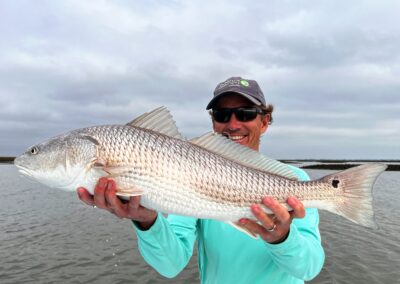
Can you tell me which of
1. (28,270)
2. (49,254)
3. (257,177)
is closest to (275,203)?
(257,177)

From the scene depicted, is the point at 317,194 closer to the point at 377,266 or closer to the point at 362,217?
the point at 362,217

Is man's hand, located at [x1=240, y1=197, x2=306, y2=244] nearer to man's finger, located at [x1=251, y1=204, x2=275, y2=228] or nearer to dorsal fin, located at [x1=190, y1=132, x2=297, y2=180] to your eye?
man's finger, located at [x1=251, y1=204, x2=275, y2=228]

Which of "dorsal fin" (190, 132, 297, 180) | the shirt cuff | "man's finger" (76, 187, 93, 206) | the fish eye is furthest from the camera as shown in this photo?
the fish eye

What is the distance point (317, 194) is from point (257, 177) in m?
0.58

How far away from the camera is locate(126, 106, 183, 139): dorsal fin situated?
340 centimetres

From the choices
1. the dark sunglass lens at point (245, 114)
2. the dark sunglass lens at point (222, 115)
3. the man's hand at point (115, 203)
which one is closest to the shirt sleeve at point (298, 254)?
the man's hand at point (115, 203)

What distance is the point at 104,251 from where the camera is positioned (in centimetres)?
1270

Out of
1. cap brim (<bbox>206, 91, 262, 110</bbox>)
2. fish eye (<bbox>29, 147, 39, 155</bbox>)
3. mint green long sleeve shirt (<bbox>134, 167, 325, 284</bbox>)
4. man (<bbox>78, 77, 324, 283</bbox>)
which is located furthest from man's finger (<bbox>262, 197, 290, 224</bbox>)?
fish eye (<bbox>29, 147, 39, 155</bbox>)

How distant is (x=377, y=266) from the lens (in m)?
11.5

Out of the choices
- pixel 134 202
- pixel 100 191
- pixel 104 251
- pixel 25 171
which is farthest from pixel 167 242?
pixel 104 251

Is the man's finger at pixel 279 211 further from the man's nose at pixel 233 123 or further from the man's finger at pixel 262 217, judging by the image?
the man's nose at pixel 233 123

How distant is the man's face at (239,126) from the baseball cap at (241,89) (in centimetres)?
9

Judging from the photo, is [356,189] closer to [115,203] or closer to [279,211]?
[279,211]

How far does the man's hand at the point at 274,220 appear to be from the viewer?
123 inches
